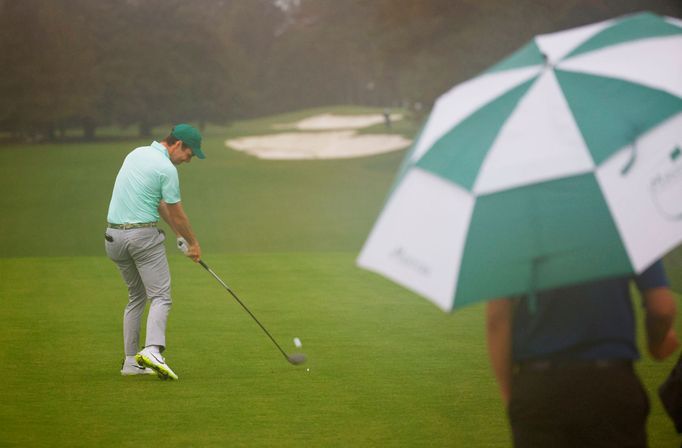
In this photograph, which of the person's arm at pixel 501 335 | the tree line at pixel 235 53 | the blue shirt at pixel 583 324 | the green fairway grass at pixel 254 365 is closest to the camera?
the blue shirt at pixel 583 324

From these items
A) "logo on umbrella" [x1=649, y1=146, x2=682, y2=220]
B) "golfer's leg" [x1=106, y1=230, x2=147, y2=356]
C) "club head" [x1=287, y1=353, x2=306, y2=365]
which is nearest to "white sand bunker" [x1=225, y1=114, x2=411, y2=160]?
"club head" [x1=287, y1=353, x2=306, y2=365]

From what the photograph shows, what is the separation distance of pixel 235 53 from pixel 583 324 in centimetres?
4852

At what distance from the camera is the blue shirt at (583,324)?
310cm

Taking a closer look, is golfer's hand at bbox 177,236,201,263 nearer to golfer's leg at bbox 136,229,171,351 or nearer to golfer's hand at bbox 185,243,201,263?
golfer's hand at bbox 185,243,201,263

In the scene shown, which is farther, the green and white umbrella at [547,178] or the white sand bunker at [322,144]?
the white sand bunker at [322,144]

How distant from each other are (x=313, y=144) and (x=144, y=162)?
34.6 metres

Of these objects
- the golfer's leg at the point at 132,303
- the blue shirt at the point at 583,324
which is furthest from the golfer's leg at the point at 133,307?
the blue shirt at the point at 583,324

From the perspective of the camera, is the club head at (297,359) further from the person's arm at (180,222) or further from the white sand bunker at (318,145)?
the white sand bunker at (318,145)

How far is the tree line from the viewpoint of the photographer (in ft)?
103

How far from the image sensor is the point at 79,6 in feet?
142

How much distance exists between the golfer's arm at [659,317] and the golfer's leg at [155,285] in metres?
4.69

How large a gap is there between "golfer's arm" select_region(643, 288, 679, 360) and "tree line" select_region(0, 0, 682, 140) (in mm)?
25320

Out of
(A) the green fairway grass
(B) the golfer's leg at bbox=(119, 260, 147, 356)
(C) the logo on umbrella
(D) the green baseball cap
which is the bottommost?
(A) the green fairway grass

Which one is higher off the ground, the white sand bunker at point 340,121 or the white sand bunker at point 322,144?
the white sand bunker at point 340,121
